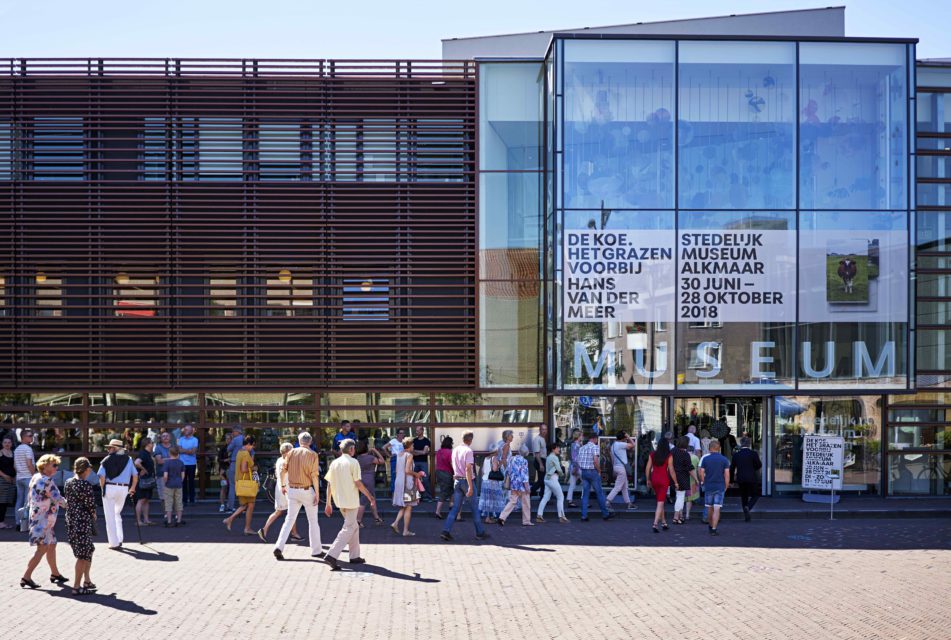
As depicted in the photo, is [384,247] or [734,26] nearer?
[384,247]

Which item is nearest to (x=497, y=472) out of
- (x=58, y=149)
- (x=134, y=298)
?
(x=134, y=298)

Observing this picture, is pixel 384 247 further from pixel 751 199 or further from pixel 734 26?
pixel 734 26

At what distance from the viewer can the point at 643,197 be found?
71.3ft

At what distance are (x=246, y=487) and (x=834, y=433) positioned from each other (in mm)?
13215

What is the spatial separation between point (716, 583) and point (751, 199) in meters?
11.6

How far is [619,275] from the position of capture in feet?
71.1

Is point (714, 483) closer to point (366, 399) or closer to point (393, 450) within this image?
point (393, 450)

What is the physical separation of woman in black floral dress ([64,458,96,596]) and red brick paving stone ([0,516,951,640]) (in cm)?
36

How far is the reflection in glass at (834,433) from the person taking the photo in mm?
22094

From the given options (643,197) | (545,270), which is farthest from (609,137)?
(545,270)

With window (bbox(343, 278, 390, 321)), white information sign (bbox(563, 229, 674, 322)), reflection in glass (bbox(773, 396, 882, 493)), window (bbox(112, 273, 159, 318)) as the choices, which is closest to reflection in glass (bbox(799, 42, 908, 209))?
white information sign (bbox(563, 229, 674, 322))

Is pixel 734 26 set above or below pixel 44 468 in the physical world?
above

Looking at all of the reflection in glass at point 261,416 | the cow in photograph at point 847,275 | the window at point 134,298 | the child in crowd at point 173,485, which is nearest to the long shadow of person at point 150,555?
the child in crowd at point 173,485

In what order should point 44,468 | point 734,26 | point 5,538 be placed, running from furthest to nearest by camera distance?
point 734,26 → point 5,538 → point 44,468
